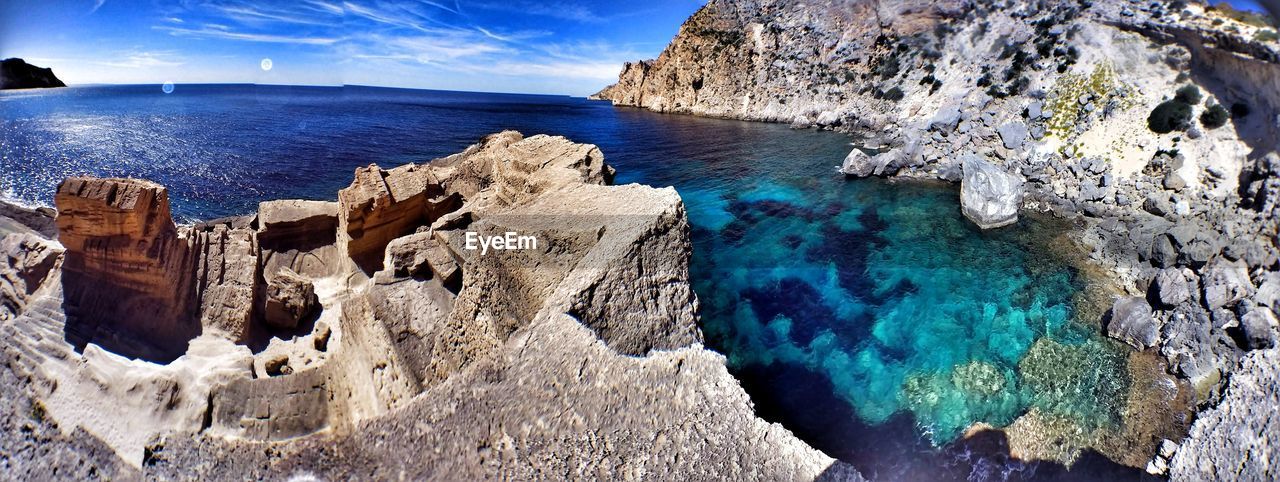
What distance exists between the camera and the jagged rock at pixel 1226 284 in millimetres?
10195

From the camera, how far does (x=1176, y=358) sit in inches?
383

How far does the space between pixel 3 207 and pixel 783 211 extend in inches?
1044

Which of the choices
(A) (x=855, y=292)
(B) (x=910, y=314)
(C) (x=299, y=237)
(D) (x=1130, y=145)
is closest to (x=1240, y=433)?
→ (B) (x=910, y=314)

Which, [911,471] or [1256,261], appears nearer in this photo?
[911,471]

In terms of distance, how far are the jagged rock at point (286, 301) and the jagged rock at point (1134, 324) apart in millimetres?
17876

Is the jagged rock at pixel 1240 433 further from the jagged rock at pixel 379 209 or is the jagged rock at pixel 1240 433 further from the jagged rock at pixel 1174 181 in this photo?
the jagged rock at pixel 379 209

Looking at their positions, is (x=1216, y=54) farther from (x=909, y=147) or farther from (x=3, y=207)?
(x=3, y=207)

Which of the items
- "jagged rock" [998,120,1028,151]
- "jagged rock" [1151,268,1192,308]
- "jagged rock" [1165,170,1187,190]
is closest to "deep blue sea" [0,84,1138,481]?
"jagged rock" [1151,268,1192,308]

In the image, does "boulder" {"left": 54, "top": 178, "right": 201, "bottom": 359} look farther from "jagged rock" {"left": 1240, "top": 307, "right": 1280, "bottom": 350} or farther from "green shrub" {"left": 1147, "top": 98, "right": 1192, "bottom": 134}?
"green shrub" {"left": 1147, "top": 98, "right": 1192, "bottom": 134}

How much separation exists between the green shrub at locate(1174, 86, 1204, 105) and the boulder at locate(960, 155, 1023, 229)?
702 cm

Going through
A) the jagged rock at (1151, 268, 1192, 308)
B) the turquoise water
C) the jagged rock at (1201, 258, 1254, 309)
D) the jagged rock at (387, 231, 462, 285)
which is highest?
the jagged rock at (387, 231, 462, 285)

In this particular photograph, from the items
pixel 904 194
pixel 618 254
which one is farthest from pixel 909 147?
pixel 618 254

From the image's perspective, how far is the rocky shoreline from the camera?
31.0 ft
